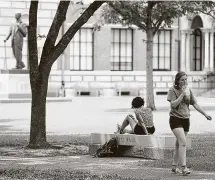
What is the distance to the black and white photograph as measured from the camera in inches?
605

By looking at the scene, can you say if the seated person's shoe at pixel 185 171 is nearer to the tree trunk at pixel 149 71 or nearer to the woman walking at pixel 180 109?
the woman walking at pixel 180 109

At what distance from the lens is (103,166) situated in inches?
638

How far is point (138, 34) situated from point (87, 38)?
316 centimetres

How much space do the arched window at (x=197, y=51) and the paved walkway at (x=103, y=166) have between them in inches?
1585

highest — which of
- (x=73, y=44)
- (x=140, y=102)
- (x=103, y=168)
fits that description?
(x=73, y=44)

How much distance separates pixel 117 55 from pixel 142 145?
38.9 meters

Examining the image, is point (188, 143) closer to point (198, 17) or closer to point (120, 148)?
point (120, 148)

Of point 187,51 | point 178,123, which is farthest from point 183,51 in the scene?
point 178,123

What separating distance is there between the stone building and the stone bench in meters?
33.7

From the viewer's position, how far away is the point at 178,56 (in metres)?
58.3

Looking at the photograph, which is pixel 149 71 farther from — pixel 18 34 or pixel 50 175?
pixel 50 175

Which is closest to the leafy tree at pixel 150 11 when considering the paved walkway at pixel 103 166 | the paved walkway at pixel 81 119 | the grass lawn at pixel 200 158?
the paved walkway at pixel 81 119

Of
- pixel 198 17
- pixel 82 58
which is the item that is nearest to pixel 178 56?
pixel 198 17

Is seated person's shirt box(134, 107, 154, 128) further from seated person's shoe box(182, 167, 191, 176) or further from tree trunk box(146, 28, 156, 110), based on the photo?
tree trunk box(146, 28, 156, 110)
